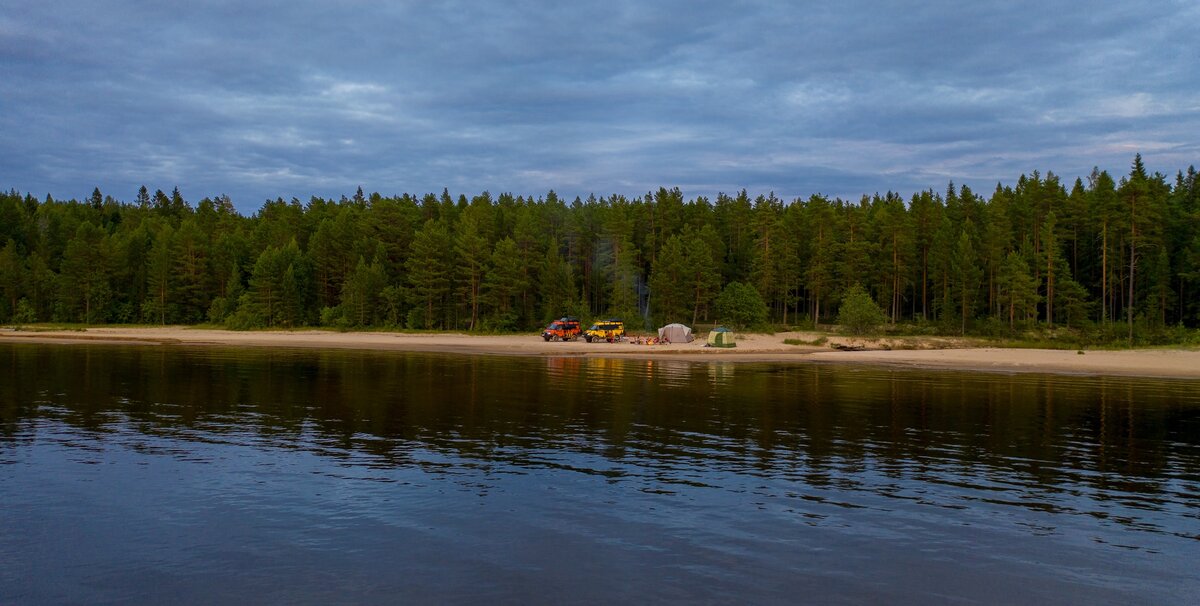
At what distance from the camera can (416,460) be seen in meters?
19.3

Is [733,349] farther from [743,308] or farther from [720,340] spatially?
[743,308]

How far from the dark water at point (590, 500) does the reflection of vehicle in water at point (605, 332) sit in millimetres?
42273

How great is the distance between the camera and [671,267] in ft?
289

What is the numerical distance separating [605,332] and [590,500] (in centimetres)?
6006

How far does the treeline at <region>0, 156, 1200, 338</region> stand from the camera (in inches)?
3312

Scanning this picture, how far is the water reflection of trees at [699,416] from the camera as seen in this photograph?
772 inches

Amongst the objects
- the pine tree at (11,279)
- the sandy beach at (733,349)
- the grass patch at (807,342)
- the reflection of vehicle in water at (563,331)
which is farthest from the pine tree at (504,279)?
the pine tree at (11,279)

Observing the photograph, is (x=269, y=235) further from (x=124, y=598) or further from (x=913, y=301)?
(x=124, y=598)

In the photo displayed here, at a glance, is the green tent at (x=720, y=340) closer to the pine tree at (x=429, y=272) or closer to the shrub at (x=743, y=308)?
the shrub at (x=743, y=308)

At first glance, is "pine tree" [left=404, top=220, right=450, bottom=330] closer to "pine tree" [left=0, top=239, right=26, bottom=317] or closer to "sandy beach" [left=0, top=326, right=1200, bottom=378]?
"sandy beach" [left=0, top=326, right=1200, bottom=378]

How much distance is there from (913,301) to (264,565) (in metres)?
96.9

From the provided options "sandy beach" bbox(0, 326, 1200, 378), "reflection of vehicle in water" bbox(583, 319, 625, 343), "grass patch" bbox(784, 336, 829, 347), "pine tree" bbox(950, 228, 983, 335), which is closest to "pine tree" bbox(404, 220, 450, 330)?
"sandy beach" bbox(0, 326, 1200, 378)

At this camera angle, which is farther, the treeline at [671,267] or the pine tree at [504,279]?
the pine tree at [504,279]

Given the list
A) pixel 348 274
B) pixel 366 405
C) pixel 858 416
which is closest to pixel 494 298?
pixel 348 274
